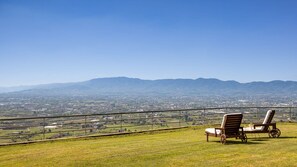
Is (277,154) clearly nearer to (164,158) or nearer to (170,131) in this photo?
(164,158)

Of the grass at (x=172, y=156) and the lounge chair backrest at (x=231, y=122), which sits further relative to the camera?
the lounge chair backrest at (x=231, y=122)

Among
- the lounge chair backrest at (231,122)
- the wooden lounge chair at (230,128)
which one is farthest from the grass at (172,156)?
the lounge chair backrest at (231,122)

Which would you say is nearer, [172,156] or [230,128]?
[172,156]

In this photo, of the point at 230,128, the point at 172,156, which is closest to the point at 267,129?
the point at 230,128

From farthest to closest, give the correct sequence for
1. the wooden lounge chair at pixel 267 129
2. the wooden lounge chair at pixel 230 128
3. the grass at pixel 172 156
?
the wooden lounge chair at pixel 267 129, the wooden lounge chair at pixel 230 128, the grass at pixel 172 156

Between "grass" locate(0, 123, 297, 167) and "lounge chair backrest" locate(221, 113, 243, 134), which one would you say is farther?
"lounge chair backrest" locate(221, 113, 243, 134)

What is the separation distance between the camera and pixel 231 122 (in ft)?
37.5

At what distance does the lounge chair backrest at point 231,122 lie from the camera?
11.3 m

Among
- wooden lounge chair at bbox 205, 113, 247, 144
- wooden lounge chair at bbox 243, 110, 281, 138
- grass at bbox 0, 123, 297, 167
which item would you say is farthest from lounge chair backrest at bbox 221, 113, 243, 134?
wooden lounge chair at bbox 243, 110, 281, 138

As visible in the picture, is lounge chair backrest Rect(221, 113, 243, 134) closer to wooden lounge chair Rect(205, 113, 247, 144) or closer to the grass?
wooden lounge chair Rect(205, 113, 247, 144)

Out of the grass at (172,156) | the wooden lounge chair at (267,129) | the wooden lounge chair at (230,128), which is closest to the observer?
the grass at (172,156)

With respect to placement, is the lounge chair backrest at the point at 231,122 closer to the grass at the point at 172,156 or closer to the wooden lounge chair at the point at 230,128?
the wooden lounge chair at the point at 230,128

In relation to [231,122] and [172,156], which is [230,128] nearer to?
[231,122]

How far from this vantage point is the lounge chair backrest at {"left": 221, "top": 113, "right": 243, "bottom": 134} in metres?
11.3
